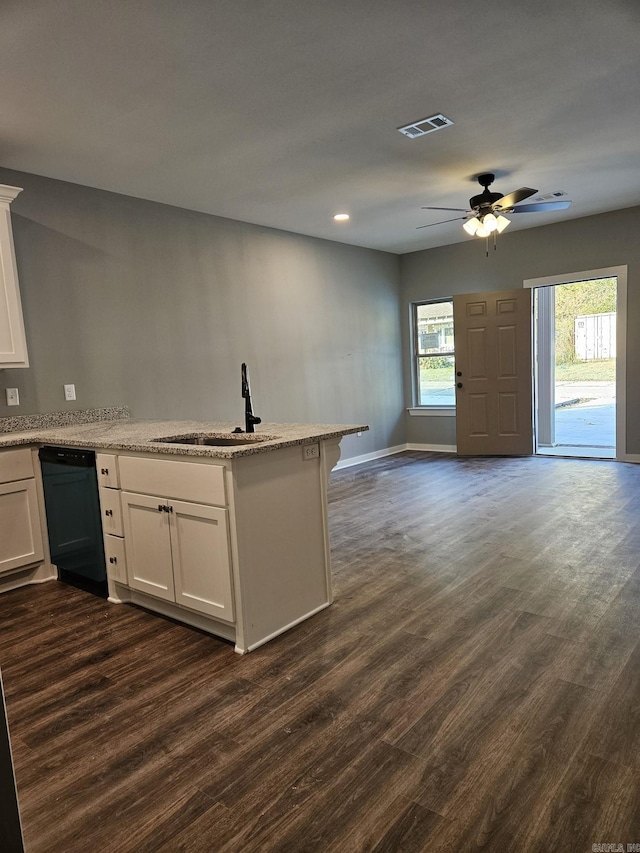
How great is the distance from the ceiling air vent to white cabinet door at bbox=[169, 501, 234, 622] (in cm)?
263

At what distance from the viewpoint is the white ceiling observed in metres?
2.29

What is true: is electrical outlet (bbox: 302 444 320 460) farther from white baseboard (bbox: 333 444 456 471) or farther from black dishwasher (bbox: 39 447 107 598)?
white baseboard (bbox: 333 444 456 471)

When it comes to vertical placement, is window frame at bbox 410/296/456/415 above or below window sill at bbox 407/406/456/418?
above

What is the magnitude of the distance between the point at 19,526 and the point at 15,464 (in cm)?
38

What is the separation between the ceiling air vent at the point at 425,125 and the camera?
3.30 meters

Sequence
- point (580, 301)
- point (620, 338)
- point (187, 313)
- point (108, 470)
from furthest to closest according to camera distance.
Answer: point (580, 301), point (620, 338), point (187, 313), point (108, 470)

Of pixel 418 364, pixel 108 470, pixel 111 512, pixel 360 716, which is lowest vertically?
pixel 360 716

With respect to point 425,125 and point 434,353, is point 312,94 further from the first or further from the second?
point 434,353

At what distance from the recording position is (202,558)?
97.1 inches

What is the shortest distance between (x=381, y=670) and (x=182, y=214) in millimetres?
4092

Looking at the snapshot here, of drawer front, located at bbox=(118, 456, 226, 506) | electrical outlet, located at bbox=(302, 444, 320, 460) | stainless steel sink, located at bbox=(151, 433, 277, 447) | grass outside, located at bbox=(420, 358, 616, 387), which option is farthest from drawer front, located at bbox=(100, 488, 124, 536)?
grass outside, located at bbox=(420, 358, 616, 387)

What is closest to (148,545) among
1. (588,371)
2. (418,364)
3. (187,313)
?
(187,313)

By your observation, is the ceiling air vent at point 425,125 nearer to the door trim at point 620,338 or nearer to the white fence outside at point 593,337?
the door trim at point 620,338

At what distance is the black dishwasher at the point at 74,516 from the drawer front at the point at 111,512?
5cm
